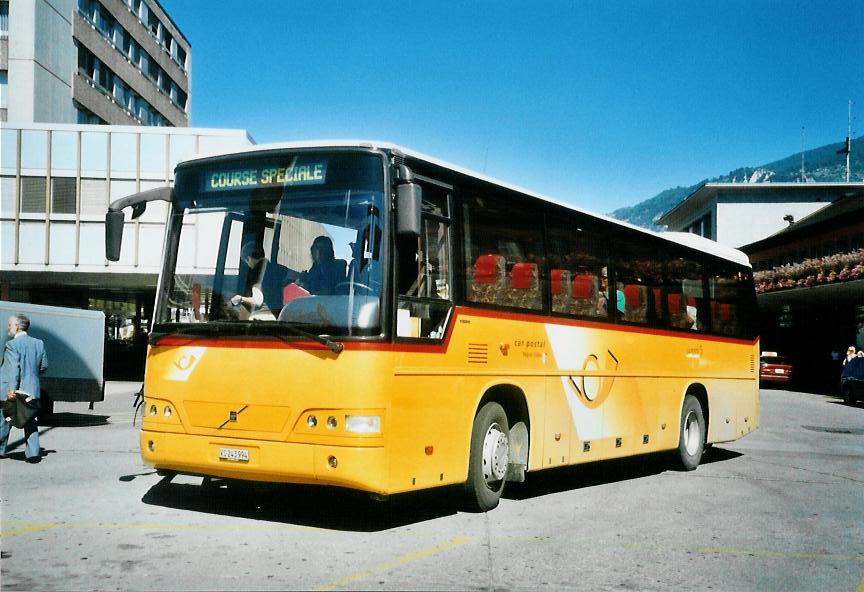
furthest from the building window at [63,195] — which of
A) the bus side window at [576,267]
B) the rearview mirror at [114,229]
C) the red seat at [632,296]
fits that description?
the rearview mirror at [114,229]

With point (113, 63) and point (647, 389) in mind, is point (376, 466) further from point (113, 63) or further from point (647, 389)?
point (113, 63)

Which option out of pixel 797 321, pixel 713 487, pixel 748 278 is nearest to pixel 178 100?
pixel 797 321

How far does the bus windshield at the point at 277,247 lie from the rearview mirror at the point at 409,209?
28 cm

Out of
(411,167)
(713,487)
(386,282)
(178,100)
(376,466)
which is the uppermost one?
(178,100)

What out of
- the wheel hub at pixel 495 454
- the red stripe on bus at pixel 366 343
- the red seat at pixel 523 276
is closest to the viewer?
the red stripe on bus at pixel 366 343

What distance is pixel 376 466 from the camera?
744cm

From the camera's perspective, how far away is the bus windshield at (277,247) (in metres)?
7.65

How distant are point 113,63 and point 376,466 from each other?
51.8 meters

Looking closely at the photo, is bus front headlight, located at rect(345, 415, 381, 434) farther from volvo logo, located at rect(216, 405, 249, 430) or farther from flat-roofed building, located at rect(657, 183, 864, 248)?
flat-roofed building, located at rect(657, 183, 864, 248)

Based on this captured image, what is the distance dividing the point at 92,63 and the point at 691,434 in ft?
150

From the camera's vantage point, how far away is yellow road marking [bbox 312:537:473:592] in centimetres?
594

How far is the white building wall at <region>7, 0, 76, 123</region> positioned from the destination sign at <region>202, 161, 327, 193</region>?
40.3 meters

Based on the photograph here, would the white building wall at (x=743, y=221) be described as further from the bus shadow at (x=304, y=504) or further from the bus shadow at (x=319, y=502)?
the bus shadow at (x=304, y=504)

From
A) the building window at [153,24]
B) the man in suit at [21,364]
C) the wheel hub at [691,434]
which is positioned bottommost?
the wheel hub at [691,434]
